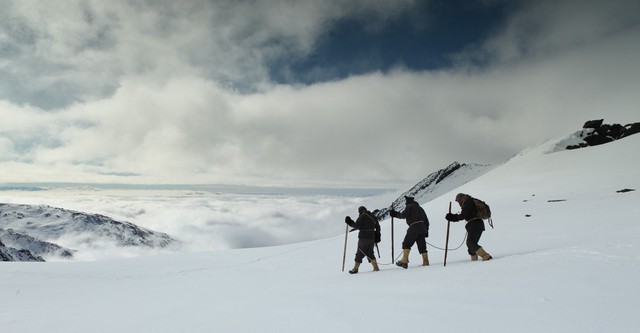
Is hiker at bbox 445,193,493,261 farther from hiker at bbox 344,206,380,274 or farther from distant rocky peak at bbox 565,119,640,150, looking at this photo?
distant rocky peak at bbox 565,119,640,150

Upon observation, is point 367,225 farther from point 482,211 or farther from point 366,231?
point 482,211

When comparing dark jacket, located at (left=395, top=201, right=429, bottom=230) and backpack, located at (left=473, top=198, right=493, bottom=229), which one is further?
dark jacket, located at (left=395, top=201, right=429, bottom=230)

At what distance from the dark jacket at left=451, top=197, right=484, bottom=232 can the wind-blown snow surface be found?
3.39 ft

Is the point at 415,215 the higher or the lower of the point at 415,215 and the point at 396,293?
the higher

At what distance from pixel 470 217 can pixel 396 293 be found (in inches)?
177

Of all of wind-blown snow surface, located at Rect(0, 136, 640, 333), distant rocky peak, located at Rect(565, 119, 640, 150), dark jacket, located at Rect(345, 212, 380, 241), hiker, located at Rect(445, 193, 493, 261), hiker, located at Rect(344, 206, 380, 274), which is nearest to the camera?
wind-blown snow surface, located at Rect(0, 136, 640, 333)

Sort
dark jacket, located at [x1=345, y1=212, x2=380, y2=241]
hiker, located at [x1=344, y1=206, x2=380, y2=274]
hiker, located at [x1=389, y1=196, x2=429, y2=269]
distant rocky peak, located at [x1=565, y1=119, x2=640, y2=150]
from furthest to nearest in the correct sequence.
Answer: distant rocky peak, located at [x1=565, y1=119, x2=640, y2=150], dark jacket, located at [x1=345, y1=212, x2=380, y2=241], hiker, located at [x1=344, y1=206, x2=380, y2=274], hiker, located at [x1=389, y1=196, x2=429, y2=269]

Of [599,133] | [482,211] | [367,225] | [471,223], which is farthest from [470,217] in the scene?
[599,133]

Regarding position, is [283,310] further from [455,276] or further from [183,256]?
[183,256]

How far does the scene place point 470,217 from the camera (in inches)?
398

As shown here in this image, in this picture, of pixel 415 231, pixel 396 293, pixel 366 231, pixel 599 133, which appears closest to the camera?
pixel 396 293

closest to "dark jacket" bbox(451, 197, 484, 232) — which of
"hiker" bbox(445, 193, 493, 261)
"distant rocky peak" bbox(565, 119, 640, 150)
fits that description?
"hiker" bbox(445, 193, 493, 261)

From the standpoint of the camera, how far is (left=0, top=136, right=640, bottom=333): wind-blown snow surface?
491 cm

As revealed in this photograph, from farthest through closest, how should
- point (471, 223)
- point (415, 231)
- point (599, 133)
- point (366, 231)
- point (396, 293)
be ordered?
1. point (599, 133)
2. point (366, 231)
3. point (415, 231)
4. point (471, 223)
5. point (396, 293)
